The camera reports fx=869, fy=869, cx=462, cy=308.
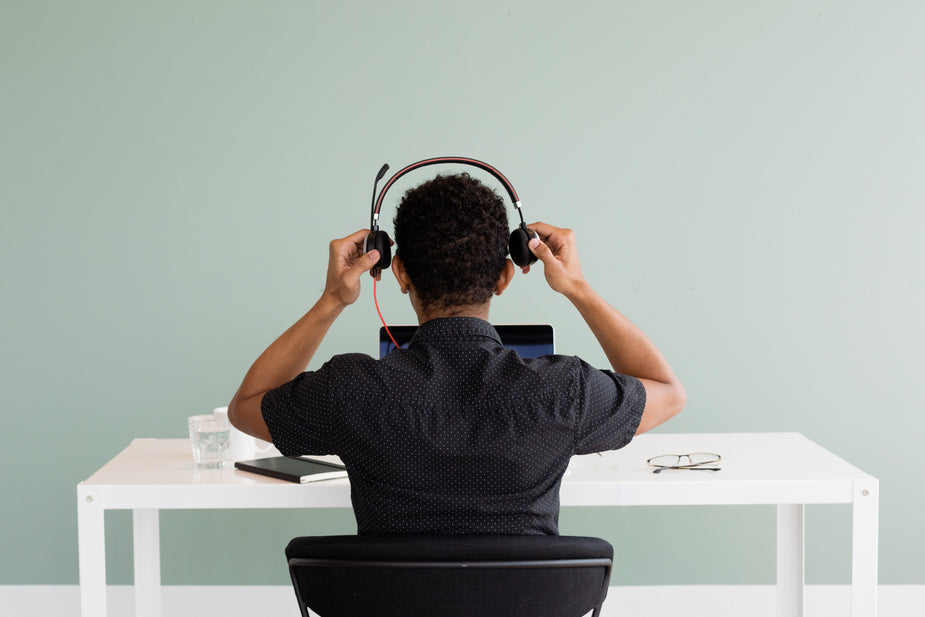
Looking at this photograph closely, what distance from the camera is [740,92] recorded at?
2.64 m

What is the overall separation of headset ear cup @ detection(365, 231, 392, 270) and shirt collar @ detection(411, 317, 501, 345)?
0.19 meters

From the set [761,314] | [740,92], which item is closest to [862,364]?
[761,314]

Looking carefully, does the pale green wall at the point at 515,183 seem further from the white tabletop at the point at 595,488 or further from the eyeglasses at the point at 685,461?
the white tabletop at the point at 595,488

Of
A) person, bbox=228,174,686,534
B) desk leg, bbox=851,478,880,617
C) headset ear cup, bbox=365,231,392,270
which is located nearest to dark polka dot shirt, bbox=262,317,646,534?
person, bbox=228,174,686,534

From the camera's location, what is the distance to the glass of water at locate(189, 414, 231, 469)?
1.85 meters

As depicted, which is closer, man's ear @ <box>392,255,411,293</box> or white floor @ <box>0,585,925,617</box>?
man's ear @ <box>392,255,411,293</box>

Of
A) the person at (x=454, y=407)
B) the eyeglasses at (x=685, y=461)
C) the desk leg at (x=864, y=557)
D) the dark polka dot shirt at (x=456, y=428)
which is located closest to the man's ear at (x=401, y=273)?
the person at (x=454, y=407)

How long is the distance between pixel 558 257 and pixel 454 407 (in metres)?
0.36

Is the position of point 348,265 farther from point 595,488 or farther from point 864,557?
point 864,557

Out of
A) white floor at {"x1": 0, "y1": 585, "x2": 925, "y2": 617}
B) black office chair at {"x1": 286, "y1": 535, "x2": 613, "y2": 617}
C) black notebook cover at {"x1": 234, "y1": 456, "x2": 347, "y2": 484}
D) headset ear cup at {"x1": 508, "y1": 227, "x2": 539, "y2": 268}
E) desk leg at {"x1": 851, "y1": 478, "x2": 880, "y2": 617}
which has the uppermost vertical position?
headset ear cup at {"x1": 508, "y1": 227, "x2": 539, "y2": 268}

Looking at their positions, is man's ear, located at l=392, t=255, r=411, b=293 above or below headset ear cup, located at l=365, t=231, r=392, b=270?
below

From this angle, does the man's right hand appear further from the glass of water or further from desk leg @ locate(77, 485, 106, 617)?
desk leg @ locate(77, 485, 106, 617)

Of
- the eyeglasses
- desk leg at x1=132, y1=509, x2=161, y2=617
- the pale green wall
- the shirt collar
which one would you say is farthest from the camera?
the pale green wall

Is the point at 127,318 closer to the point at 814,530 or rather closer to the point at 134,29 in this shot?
the point at 134,29
